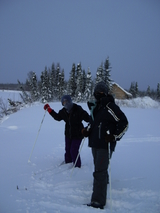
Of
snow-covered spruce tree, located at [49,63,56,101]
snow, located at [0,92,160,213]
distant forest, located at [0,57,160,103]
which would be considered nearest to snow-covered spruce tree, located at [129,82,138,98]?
distant forest, located at [0,57,160,103]

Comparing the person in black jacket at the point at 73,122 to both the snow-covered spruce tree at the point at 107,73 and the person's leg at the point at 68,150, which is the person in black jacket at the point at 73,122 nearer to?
the person's leg at the point at 68,150

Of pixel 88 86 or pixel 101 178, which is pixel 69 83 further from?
pixel 101 178

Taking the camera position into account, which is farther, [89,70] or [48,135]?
[89,70]

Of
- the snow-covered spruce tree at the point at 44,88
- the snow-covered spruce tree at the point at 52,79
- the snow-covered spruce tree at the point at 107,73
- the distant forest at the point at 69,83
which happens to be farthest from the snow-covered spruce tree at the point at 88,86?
the snow-covered spruce tree at the point at 52,79

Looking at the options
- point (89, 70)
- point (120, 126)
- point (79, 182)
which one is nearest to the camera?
point (120, 126)

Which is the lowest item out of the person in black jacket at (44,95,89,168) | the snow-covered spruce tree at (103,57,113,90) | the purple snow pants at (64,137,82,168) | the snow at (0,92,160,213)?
the snow at (0,92,160,213)

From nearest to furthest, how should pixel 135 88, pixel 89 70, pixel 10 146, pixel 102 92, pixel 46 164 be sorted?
pixel 102 92, pixel 46 164, pixel 10 146, pixel 89 70, pixel 135 88

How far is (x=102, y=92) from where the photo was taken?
2.70 m

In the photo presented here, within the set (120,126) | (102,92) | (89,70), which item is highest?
(89,70)

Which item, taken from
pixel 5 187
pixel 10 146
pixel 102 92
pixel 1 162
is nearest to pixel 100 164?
pixel 102 92

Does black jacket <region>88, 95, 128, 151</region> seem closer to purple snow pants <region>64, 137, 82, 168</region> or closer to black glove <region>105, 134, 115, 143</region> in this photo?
black glove <region>105, 134, 115, 143</region>

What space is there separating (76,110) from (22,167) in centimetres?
183

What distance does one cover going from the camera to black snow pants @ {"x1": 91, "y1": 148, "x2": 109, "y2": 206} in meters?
2.47

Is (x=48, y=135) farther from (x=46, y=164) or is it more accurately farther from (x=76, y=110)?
(x=76, y=110)
